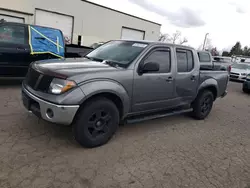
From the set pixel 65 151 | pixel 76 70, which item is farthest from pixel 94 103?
pixel 65 151

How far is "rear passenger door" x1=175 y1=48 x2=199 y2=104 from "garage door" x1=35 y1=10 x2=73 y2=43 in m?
14.4

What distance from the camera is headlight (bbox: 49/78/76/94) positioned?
3.07 metres

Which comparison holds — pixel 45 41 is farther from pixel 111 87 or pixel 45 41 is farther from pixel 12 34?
pixel 111 87

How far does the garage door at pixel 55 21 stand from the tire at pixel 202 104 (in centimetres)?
1452

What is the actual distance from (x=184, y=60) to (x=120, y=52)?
1518 mm

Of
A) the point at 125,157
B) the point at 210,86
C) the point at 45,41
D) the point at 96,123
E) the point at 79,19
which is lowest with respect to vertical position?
the point at 125,157

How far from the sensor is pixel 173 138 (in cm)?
434

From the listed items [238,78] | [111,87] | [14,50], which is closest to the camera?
[111,87]

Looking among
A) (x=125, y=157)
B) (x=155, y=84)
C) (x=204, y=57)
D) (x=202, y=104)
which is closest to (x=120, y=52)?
(x=155, y=84)

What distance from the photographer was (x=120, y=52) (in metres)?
4.21

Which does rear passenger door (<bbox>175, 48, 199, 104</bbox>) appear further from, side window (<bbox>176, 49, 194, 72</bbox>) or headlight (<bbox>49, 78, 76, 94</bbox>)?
headlight (<bbox>49, 78, 76, 94</bbox>)

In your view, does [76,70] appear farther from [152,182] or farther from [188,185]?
[188,185]

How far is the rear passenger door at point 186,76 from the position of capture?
183 inches

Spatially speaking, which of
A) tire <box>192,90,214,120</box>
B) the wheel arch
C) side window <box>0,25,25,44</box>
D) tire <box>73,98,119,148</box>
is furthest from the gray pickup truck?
side window <box>0,25,25,44</box>
